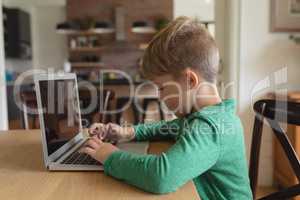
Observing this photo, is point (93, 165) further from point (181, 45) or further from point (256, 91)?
point (256, 91)

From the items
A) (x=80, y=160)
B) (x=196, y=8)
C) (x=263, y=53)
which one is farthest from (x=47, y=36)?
(x=80, y=160)

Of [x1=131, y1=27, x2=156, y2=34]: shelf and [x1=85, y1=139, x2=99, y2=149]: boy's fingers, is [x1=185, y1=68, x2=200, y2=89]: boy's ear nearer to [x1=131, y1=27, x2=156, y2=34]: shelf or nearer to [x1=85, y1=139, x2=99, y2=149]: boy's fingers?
[x1=85, y1=139, x2=99, y2=149]: boy's fingers

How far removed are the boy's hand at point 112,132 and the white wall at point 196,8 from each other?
5.95 meters

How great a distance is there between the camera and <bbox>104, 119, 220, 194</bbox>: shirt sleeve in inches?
25.9

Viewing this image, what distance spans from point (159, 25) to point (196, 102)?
224 inches

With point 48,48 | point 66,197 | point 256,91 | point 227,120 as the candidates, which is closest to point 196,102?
point 227,120

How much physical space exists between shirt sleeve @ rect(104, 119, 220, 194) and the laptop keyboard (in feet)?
0.31

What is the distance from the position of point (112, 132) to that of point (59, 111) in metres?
0.22

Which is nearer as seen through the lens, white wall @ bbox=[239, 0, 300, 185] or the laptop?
the laptop

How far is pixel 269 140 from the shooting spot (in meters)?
2.46

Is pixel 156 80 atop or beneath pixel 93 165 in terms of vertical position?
atop

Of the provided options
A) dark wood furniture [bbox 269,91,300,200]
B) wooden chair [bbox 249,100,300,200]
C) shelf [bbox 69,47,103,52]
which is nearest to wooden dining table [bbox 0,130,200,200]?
wooden chair [bbox 249,100,300,200]

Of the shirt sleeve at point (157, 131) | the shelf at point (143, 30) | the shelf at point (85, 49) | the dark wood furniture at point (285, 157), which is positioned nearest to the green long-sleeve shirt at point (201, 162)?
the shirt sleeve at point (157, 131)

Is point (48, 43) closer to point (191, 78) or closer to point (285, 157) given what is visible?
point (285, 157)
